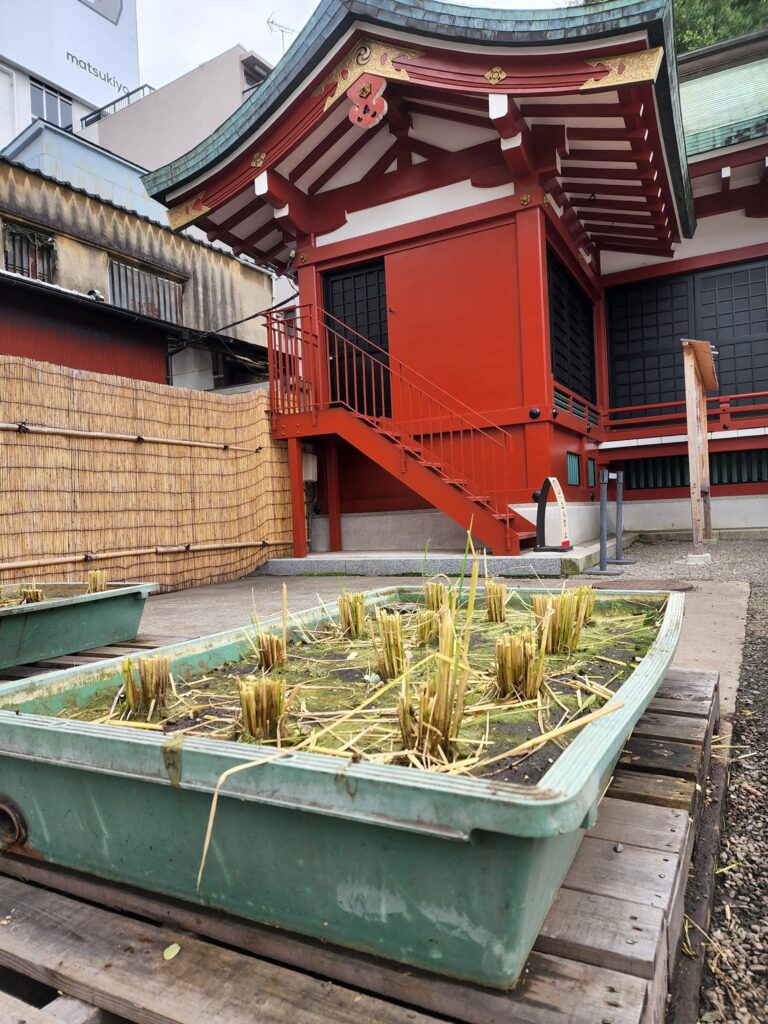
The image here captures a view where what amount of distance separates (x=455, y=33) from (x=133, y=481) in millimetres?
5066

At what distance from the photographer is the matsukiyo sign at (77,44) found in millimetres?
20297

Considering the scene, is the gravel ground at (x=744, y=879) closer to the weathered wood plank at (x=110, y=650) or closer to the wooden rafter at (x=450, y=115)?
the weathered wood plank at (x=110, y=650)

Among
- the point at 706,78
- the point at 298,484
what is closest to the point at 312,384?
the point at 298,484

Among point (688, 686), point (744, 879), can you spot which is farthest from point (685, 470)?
point (744, 879)

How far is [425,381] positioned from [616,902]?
6758mm

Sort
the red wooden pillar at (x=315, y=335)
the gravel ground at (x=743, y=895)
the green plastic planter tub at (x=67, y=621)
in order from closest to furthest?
1. the gravel ground at (x=743, y=895)
2. the green plastic planter tub at (x=67, y=621)
3. the red wooden pillar at (x=315, y=335)

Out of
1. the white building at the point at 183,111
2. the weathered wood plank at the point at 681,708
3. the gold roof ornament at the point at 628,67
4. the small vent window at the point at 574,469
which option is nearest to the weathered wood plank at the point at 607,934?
the weathered wood plank at the point at 681,708

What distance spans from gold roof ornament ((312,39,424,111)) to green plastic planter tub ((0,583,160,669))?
5682 mm

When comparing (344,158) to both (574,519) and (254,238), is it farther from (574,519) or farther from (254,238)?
(574,519)

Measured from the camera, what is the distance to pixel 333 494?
8242 mm

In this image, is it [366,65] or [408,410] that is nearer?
[366,65]

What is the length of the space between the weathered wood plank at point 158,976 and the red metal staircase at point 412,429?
206 inches

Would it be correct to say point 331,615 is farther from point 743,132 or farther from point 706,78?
point 706,78

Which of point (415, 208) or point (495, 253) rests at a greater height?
point (415, 208)
